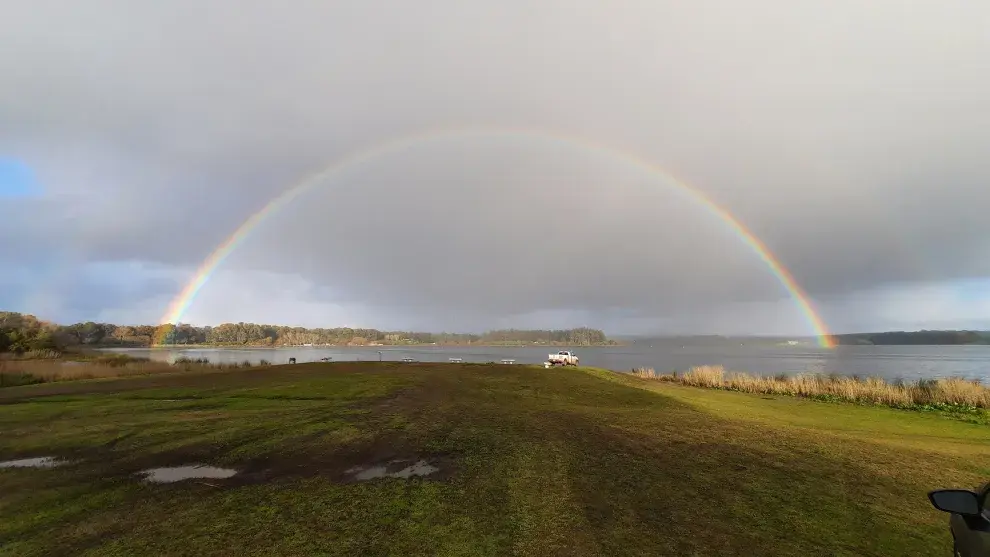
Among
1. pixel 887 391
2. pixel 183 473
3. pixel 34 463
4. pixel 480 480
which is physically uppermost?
pixel 34 463

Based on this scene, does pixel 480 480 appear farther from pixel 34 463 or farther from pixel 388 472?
pixel 34 463

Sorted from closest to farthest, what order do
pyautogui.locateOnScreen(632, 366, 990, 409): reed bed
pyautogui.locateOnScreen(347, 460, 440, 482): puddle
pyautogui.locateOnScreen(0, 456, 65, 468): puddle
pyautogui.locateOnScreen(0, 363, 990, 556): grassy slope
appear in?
pyautogui.locateOnScreen(0, 363, 990, 556): grassy slope
pyautogui.locateOnScreen(347, 460, 440, 482): puddle
pyautogui.locateOnScreen(0, 456, 65, 468): puddle
pyautogui.locateOnScreen(632, 366, 990, 409): reed bed

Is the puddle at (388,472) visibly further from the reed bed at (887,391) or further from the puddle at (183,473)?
the reed bed at (887,391)

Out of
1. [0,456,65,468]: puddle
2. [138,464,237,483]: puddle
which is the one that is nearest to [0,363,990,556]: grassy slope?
[138,464,237,483]: puddle

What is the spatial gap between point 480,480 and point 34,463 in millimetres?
10441

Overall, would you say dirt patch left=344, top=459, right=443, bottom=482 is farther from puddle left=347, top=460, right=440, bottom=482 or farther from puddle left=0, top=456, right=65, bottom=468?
puddle left=0, top=456, right=65, bottom=468

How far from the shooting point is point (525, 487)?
998 cm

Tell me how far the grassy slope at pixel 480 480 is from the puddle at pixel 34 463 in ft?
2.56

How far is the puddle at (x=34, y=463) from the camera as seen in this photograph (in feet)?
36.5

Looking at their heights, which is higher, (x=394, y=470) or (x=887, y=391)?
(x=394, y=470)

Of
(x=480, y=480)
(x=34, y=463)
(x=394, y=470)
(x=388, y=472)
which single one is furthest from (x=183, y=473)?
(x=480, y=480)

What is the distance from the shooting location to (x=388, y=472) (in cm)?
1088

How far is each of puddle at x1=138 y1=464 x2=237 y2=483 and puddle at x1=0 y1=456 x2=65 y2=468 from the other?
8.32 feet

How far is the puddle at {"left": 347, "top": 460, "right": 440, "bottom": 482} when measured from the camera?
10.6m
